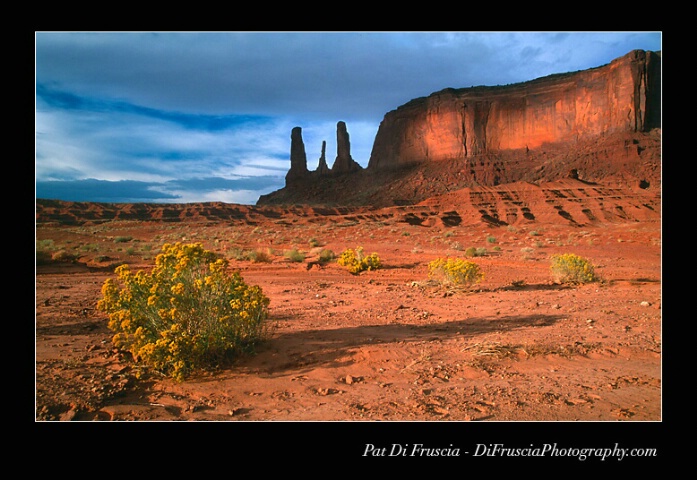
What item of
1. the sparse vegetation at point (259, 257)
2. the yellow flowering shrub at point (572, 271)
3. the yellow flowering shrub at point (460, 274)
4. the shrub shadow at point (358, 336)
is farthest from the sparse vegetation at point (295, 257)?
the shrub shadow at point (358, 336)

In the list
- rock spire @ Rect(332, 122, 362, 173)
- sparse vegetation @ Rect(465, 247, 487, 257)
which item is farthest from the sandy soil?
rock spire @ Rect(332, 122, 362, 173)

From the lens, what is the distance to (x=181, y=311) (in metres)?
5.59

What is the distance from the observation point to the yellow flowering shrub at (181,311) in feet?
17.3

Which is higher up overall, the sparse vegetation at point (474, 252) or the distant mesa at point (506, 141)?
the distant mesa at point (506, 141)

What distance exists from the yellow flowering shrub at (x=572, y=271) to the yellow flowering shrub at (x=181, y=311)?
10034 millimetres

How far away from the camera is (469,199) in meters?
60.3

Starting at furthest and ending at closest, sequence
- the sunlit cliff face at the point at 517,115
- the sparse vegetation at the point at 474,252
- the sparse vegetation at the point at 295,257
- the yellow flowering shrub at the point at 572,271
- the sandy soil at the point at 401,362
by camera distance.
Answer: the sunlit cliff face at the point at 517,115
the sparse vegetation at the point at 474,252
the sparse vegetation at the point at 295,257
the yellow flowering shrub at the point at 572,271
the sandy soil at the point at 401,362

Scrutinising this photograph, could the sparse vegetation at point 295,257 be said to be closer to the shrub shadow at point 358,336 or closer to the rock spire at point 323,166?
the shrub shadow at point 358,336

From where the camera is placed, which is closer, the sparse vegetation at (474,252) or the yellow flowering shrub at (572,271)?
the yellow flowering shrub at (572,271)

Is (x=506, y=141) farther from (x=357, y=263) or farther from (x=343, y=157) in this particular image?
(x=357, y=263)

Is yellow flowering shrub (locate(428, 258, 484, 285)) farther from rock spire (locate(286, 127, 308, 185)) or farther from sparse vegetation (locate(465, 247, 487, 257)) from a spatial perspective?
rock spire (locate(286, 127, 308, 185))

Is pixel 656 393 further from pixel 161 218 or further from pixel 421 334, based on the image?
pixel 161 218

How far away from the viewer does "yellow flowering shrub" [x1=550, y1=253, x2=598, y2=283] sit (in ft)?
41.4

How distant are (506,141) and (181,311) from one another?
320ft
